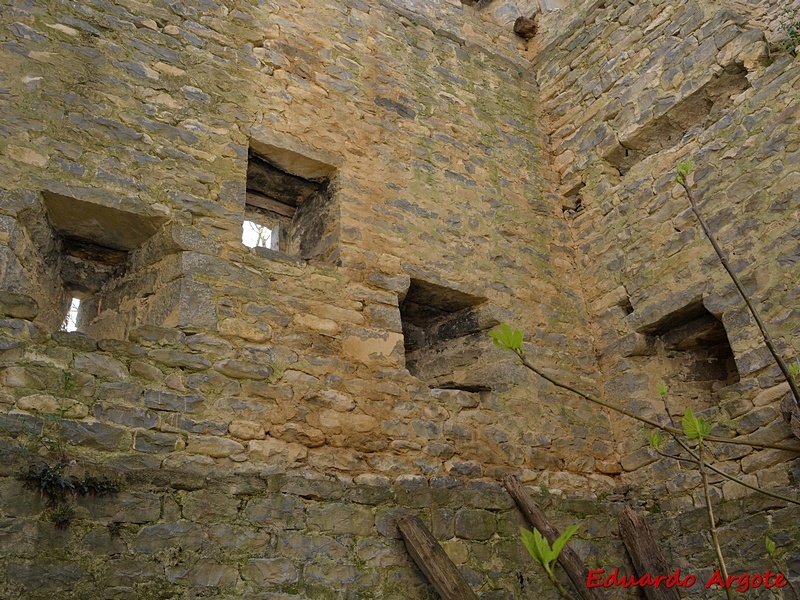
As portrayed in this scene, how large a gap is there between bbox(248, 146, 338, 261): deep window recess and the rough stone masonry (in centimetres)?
3

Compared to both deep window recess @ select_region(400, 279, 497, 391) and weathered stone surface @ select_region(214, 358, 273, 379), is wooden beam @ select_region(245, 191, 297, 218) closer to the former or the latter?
deep window recess @ select_region(400, 279, 497, 391)

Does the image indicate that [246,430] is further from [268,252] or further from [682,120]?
[682,120]

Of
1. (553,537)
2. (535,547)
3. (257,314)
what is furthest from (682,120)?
(535,547)

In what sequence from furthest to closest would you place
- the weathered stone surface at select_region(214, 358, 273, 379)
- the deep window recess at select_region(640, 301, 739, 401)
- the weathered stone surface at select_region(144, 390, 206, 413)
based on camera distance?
1. the deep window recess at select_region(640, 301, 739, 401)
2. the weathered stone surface at select_region(214, 358, 273, 379)
3. the weathered stone surface at select_region(144, 390, 206, 413)

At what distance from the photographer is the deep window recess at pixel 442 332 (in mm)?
4199

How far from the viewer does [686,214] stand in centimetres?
421

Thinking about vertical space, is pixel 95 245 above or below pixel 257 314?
above

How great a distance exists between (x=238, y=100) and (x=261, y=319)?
137cm

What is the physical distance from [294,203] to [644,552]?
9.56 feet

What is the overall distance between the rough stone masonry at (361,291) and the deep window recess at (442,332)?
2 cm

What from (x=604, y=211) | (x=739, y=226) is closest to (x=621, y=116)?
(x=604, y=211)

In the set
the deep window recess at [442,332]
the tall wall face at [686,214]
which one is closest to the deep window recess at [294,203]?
the deep window recess at [442,332]

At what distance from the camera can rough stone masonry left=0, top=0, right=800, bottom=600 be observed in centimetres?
278

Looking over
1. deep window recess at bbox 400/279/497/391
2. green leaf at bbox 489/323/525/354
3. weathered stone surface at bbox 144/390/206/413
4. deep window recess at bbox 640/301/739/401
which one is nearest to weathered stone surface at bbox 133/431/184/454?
weathered stone surface at bbox 144/390/206/413
